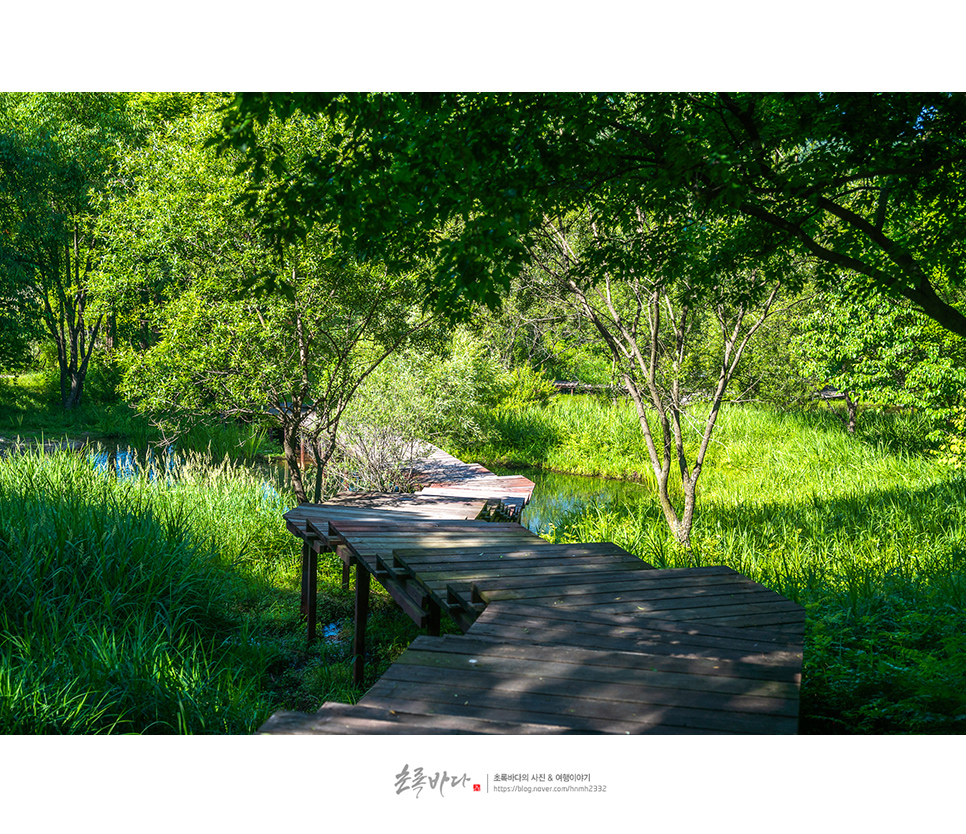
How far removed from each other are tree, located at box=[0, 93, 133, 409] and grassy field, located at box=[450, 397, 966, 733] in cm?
810

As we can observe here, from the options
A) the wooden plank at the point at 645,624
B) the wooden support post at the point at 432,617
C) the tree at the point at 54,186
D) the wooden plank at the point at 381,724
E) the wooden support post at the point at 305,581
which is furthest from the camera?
the tree at the point at 54,186

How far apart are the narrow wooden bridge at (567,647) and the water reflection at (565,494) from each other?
15.1ft

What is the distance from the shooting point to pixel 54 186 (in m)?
10.5

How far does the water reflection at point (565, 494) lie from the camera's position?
9.29 metres

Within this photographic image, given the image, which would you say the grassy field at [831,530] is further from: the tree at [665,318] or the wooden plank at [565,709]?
the wooden plank at [565,709]

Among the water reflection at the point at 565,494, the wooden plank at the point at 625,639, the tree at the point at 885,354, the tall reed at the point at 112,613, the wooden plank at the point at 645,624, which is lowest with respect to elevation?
the water reflection at the point at 565,494

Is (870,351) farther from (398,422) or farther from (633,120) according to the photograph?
(633,120)

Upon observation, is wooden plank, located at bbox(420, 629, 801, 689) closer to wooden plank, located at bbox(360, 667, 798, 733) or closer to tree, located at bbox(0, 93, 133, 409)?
wooden plank, located at bbox(360, 667, 798, 733)

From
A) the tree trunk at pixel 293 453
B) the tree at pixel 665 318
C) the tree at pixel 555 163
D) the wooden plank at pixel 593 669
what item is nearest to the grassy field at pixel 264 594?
the tree trunk at pixel 293 453

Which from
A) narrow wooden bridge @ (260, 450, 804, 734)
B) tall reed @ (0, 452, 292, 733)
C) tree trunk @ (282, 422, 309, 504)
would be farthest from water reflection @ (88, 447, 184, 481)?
narrow wooden bridge @ (260, 450, 804, 734)

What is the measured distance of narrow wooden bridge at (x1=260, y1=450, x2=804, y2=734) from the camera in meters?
1.91

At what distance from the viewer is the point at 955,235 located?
3.75 metres

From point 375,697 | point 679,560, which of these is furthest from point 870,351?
point 375,697

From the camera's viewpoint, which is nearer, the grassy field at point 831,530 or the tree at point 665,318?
the grassy field at point 831,530
